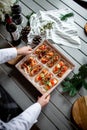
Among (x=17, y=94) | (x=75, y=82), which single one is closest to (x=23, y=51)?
(x=17, y=94)

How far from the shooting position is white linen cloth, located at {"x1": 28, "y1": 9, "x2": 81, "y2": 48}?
170 centimetres

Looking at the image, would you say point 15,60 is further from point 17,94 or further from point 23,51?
point 17,94

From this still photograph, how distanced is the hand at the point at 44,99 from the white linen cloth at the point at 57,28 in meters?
0.40

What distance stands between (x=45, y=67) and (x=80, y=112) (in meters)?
0.36

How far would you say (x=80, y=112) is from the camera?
4.78 feet

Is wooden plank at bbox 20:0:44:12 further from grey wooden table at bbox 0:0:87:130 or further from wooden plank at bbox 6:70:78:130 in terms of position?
wooden plank at bbox 6:70:78:130

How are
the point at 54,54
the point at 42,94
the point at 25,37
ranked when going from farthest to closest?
the point at 25,37 → the point at 54,54 → the point at 42,94

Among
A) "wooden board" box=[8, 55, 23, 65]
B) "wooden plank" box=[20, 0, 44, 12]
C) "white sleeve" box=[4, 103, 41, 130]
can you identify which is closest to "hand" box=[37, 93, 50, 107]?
"white sleeve" box=[4, 103, 41, 130]

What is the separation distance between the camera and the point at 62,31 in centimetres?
174

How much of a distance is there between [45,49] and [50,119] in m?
0.46

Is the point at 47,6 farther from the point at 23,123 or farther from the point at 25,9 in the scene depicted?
the point at 23,123

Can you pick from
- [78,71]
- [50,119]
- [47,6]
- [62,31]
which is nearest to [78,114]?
[50,119]

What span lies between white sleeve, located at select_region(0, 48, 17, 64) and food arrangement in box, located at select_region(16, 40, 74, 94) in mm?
66

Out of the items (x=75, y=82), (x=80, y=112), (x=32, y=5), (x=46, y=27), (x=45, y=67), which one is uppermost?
(x=32, y=5)
